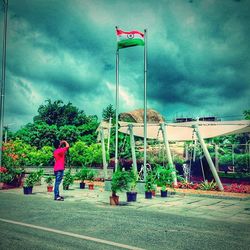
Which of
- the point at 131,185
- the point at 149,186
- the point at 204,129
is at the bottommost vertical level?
the point at 149,186

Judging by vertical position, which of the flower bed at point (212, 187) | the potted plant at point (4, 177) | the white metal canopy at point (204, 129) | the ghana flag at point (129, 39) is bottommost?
the flower bed at point (212, 187)

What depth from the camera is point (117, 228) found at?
619 cm

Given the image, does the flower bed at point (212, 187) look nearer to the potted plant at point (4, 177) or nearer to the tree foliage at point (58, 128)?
the potted plant at point (4, 177)

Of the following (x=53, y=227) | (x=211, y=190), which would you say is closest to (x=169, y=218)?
(x=53, y=227)

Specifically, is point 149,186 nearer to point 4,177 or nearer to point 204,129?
point 4,177

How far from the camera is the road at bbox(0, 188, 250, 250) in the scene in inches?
197

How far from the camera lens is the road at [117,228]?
500cm

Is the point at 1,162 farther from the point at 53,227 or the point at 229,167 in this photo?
Result: the point at 229,167

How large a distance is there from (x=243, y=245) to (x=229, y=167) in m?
23.1

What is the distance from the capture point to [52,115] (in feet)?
143

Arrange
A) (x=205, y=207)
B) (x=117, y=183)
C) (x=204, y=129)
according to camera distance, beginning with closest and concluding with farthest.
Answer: (x=205, y=207), (x=117, y=183), (x=204, y=129)

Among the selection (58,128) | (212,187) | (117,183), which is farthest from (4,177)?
(58,128)

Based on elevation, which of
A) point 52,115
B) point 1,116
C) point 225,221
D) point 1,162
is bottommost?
point 225,221

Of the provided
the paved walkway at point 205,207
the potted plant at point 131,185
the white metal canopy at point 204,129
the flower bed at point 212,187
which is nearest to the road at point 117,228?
the paved walkway at point 205,207
